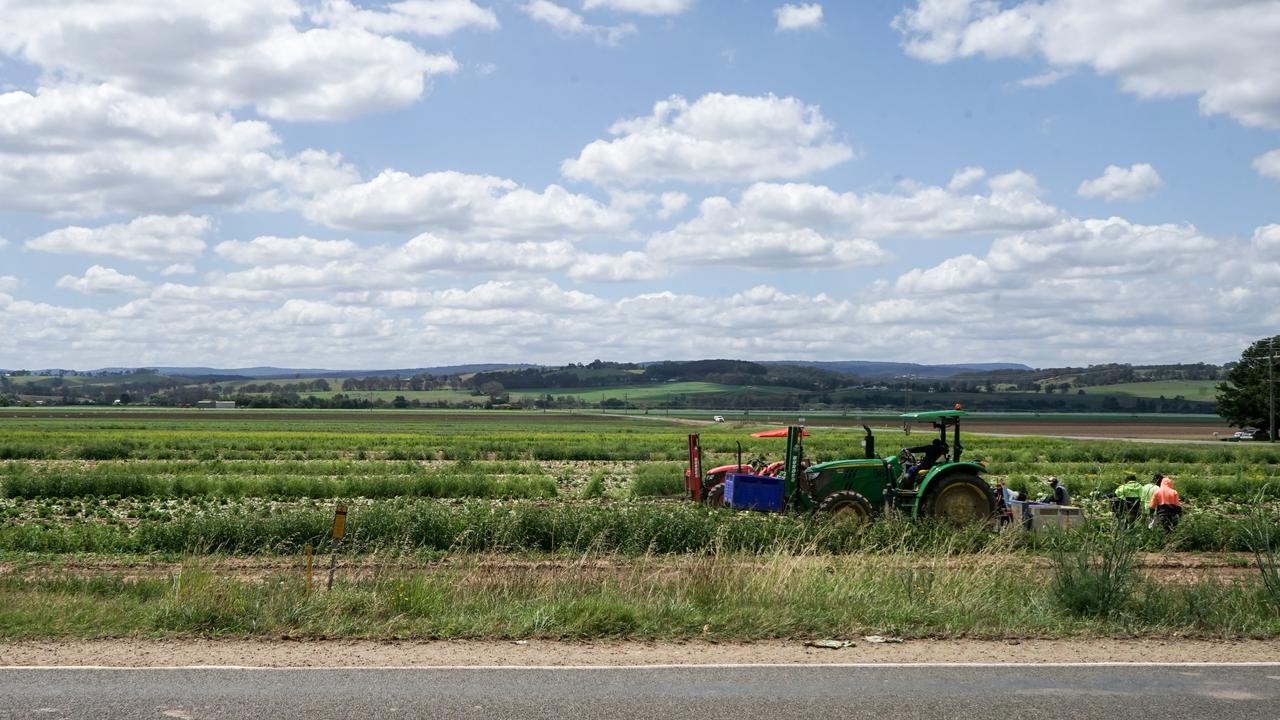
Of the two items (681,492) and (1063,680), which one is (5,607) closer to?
(1063,680)

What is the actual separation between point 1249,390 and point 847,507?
7734 centimetres

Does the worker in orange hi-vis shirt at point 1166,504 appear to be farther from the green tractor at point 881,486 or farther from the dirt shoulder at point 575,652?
the dirt shoulder at point 575,652

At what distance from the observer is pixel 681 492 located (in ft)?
96.4

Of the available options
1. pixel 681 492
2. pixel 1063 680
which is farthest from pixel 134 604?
pixel 681 492

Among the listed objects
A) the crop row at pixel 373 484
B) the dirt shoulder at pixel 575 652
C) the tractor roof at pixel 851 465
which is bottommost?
the crop row at pixel 373 484

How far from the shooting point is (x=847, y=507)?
18547 millimetres

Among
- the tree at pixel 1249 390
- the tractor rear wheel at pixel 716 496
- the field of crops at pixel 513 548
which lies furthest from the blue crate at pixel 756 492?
the tree at pixel 1249 390

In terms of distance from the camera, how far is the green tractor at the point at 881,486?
18.2m

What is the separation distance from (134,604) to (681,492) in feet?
A: 62.7

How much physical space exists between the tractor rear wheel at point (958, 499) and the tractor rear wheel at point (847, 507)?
0.94 m

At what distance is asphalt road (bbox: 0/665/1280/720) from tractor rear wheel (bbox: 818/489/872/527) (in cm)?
910

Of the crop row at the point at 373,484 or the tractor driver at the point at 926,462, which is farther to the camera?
the crop row at the point at 373,484

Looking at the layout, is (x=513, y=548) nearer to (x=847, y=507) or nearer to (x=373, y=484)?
(x=847, y=507)

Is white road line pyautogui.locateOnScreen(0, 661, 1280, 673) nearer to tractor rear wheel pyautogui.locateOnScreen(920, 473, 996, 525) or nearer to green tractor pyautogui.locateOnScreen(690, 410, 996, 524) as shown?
green tractor pyautogui.locateOnScreen(690, 410, 996, 524)
